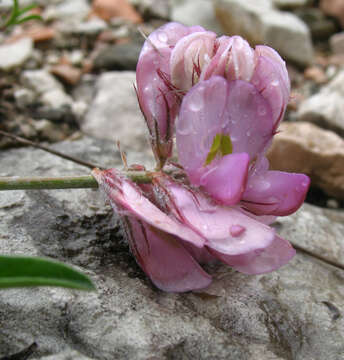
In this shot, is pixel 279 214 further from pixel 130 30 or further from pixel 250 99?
pixel 130 30

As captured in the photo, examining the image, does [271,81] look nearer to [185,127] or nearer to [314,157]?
[185,127]

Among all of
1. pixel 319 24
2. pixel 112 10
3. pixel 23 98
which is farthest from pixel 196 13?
pixel 23 98

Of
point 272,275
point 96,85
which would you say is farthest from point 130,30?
point 272,275

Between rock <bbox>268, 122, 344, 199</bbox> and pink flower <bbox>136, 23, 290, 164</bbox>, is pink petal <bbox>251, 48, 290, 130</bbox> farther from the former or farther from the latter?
Answer: rock <bbox>268, 122, 344, 199</bbox>

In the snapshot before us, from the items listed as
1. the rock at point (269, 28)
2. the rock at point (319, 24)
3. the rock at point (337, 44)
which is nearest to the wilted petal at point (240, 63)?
the rock at point (269, 28)

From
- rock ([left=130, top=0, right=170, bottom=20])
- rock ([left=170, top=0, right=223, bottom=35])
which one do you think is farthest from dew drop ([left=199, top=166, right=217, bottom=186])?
rock ([left=130, top=0, right=170, bottom=20])

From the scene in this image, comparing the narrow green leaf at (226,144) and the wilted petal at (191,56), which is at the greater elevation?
the wilted petal at (191,56)

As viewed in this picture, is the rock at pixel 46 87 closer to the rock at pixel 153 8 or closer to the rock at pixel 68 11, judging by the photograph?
the rock at pixel 68 11
